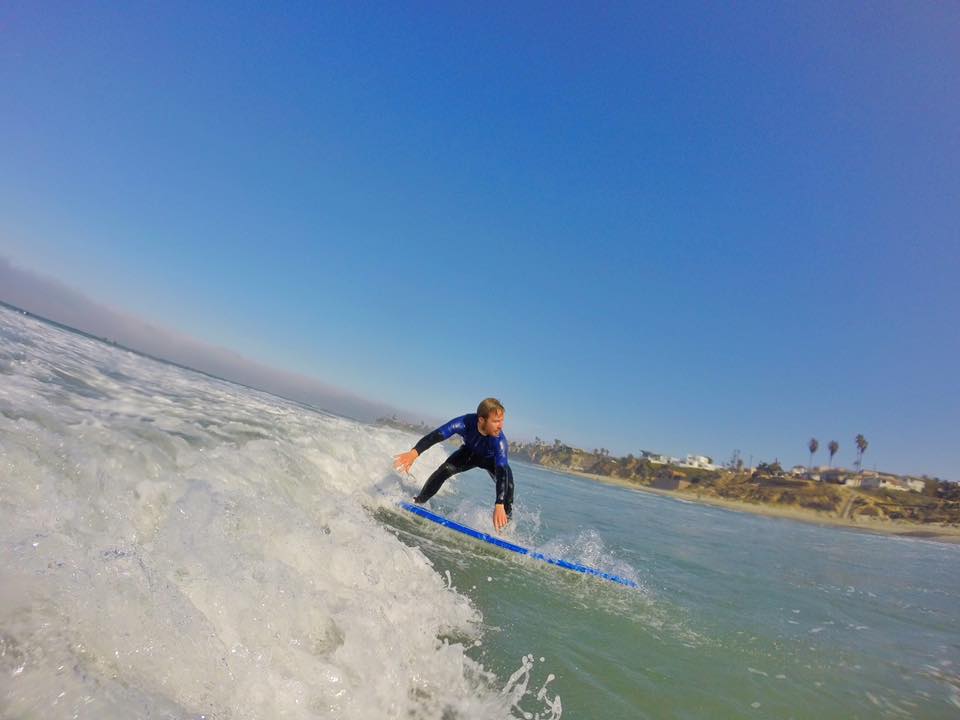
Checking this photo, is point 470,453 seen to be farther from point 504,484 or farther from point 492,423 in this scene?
point 504,484

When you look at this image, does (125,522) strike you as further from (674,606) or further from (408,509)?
(674,606)

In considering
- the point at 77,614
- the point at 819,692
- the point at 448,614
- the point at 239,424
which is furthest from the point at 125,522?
the point at 239,424

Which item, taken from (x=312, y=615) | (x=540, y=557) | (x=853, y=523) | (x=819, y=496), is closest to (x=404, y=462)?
(x=540, y=557)

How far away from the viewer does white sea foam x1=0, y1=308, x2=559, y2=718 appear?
73.8 inches

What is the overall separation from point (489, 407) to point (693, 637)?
4182mm

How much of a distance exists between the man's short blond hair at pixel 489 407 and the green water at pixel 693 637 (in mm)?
1960

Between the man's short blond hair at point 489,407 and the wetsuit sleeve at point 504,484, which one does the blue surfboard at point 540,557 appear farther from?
the man's short blond hair at point 489,407

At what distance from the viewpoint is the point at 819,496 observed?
8338 cm

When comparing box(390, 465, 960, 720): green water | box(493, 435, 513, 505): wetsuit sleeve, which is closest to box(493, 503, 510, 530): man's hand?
box(493, 435, 513, 505): wetsuit sleeve

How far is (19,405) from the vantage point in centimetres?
494

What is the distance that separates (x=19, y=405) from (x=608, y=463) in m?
140

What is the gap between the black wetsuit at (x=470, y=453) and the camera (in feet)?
26.7

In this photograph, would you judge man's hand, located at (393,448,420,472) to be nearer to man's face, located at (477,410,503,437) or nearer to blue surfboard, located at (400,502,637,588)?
blue surfboard, located at (400,502,637,588)

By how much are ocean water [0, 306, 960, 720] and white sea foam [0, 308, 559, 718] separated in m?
0.01
